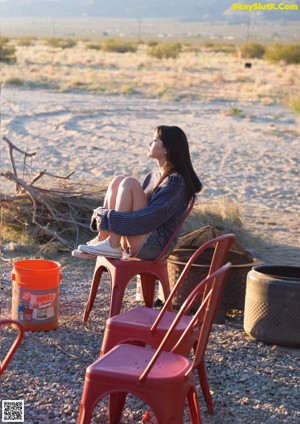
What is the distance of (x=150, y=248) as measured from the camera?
15.8ft

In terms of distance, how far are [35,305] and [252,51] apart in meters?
41.7

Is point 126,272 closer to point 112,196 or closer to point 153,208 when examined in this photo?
point 153,208

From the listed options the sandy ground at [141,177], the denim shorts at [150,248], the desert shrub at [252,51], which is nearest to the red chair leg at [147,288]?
the denim shorts at [150,248]

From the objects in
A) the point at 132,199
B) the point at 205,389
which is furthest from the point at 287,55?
the point at 205,389

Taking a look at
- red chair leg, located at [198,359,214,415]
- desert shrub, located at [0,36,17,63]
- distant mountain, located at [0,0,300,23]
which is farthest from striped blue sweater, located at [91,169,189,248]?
distant mountain, located at [0,0,300,23]

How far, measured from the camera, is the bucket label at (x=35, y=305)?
4.66 meters

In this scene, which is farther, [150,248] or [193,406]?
[150,248]

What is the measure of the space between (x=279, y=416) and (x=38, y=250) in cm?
357

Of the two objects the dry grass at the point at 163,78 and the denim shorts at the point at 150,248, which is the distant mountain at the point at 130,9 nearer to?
the dry grass at the point at 163,78

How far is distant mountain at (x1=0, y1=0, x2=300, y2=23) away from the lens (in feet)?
463

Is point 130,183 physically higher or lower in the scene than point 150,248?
higher

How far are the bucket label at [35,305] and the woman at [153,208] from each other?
1.22ft

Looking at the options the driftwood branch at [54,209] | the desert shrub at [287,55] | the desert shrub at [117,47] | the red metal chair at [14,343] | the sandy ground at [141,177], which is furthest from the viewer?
the desert shrub at [117,47]

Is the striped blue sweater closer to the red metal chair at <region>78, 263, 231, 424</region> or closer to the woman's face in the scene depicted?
the woman's face
